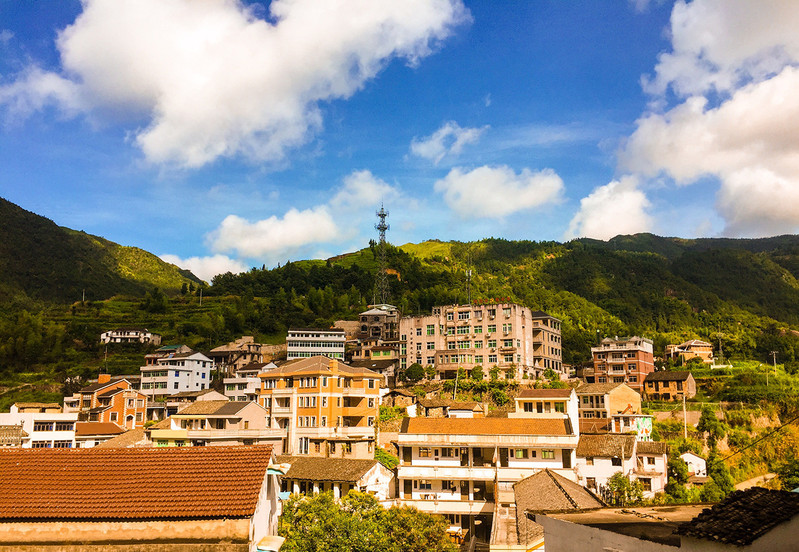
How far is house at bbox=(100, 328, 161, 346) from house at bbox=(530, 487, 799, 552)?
283 ft

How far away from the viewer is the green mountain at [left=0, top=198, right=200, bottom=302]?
481ft

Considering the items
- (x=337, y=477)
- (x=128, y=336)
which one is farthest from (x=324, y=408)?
(x=128, y=336)

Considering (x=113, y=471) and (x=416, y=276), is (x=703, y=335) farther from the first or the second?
(x=113, y=471)

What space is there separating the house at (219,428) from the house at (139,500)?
31.5 meters

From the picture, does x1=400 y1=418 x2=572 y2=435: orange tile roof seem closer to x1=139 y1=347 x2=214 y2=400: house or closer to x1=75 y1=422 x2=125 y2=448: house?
x1=75 y1=422 x2=125 y2=448: house

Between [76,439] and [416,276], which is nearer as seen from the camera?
[76,439]

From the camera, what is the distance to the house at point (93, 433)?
56812mm

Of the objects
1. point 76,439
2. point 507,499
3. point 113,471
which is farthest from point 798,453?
point 76,439

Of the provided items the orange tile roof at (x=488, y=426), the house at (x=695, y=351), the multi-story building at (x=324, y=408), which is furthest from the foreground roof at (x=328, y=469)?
the house at (x=695, y=351)

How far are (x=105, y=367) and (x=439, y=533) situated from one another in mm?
65950

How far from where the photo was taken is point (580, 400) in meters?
56.0

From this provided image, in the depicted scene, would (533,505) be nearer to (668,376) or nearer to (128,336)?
(668,376)

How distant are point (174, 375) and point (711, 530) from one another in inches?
2777

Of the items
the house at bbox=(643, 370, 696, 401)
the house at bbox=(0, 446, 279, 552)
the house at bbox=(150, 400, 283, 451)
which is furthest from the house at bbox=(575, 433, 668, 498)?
the house at bbox=(0, 446, 279, 552)
